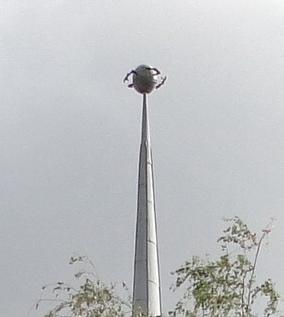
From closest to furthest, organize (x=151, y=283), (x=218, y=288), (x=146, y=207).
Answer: (x=218, y=288) → (x=151, y=283) → (x=146, y=207)

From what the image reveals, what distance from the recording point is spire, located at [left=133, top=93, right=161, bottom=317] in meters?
23.1

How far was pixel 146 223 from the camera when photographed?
24.8 metres

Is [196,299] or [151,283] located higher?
[151,283]

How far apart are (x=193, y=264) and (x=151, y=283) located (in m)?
10.9

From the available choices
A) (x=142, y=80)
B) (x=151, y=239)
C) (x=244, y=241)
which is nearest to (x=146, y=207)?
(x=151, y=239)

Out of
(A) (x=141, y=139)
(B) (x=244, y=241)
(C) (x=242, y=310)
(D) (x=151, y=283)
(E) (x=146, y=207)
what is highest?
(A) (x=141, y=139)

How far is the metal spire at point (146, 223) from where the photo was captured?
23281mm

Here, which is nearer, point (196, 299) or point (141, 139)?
point (196, 299)

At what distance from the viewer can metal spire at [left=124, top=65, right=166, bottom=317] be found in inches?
917

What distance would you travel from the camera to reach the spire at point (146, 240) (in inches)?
911

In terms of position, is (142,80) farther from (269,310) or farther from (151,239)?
(269,310)

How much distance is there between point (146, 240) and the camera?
80.1 ft

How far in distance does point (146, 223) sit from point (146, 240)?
1.78ft

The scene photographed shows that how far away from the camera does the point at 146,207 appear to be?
82.5 feet
